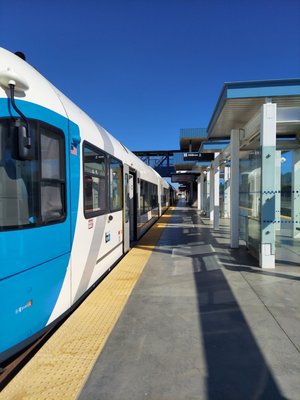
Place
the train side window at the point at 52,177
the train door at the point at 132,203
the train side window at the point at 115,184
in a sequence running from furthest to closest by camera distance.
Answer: the train door at the point at 132,203 < the train side window at the point at 115,184 < the train side window at the point at 52,177

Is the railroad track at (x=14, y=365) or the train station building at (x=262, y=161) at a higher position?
the train station building at (x=262, y=161)

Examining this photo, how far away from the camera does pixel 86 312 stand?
362 centimetres

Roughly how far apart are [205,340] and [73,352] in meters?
1.34

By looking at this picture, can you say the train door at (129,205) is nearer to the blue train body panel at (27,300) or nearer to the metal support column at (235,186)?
the metal support column at (235,186)

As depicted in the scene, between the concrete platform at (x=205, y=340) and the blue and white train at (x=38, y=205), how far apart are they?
75cm

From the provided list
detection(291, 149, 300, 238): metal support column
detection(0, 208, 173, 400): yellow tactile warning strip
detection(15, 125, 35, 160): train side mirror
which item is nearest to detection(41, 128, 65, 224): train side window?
detection(15, 125, 35, 160): train side mirror

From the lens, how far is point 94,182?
14.2 ft

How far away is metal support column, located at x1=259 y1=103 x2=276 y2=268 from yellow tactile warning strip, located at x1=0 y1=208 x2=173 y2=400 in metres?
2.86

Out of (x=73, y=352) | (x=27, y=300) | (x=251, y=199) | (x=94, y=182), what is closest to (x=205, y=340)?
(x=73, y=352)

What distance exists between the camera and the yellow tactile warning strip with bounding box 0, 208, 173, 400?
221cm

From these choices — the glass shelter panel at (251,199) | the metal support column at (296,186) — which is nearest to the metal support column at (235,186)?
the glass shelter panel at (251,199)

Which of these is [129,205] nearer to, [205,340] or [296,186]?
[205,340]

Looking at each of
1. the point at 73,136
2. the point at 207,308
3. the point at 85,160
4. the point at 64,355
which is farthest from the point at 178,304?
the point at 73,136

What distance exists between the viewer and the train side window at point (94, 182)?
155 inches
